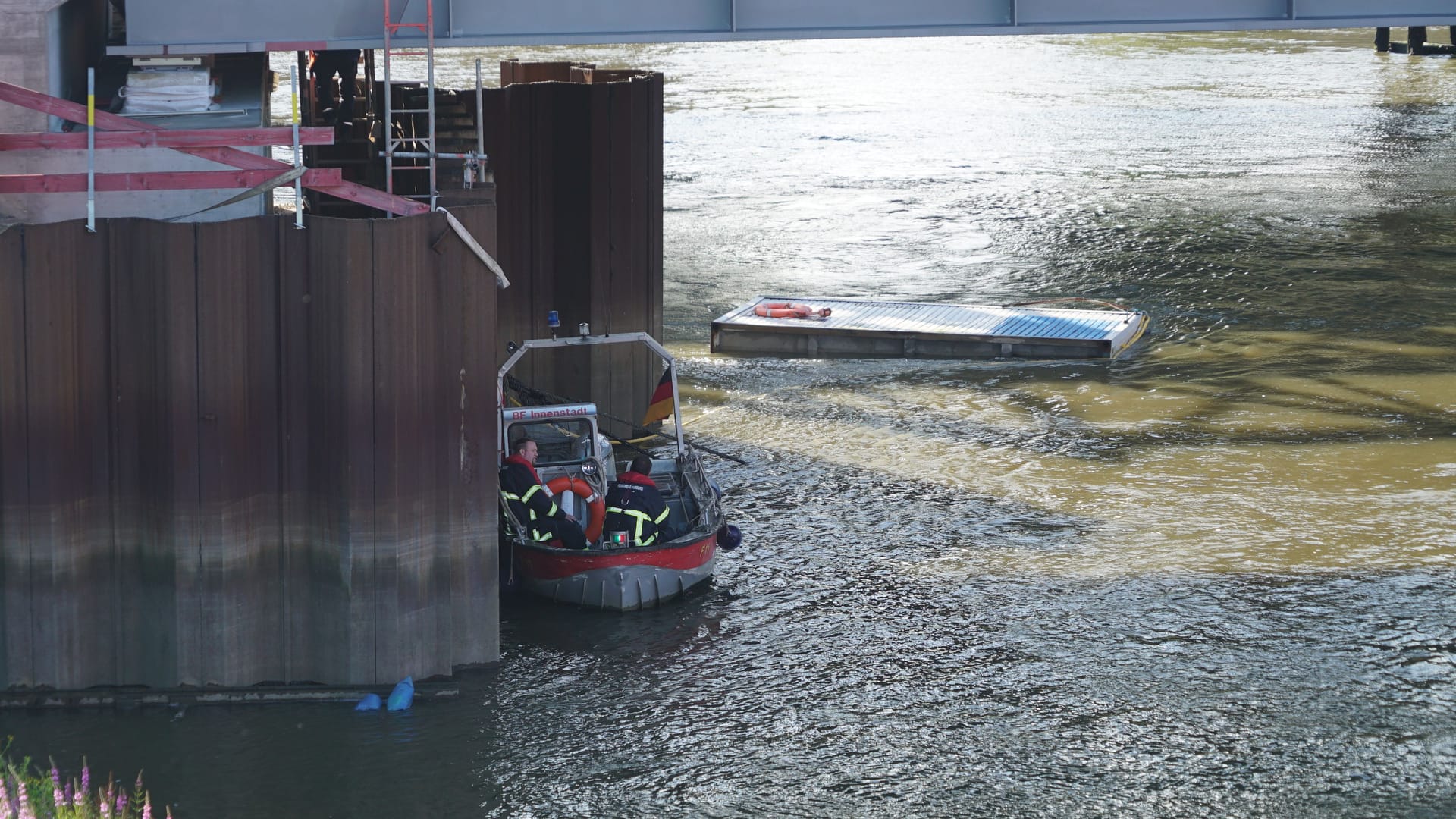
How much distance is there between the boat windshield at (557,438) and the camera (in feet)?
57.8

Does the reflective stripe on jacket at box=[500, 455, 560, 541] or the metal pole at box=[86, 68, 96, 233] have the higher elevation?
the metal pole at box=[86, 68, 96, 233]

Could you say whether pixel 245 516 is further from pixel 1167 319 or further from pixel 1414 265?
pixel 1414 265

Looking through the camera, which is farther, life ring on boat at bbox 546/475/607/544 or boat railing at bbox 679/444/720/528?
boat railing at bbox 679/444/720/528

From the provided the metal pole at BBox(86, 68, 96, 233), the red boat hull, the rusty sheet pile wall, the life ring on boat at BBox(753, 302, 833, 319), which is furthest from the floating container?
the metal pole at BBox(86, 68, 96, 233)

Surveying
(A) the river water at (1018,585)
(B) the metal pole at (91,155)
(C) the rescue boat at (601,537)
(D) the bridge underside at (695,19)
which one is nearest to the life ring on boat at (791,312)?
(A) the river water at (1018,585)

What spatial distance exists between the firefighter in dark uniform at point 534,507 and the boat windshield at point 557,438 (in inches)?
60.9

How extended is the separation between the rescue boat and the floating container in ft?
28.5

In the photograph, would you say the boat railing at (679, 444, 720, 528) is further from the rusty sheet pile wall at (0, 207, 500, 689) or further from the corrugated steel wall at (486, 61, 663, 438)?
the corrugated steel wall at (486, 61, 663, 438)

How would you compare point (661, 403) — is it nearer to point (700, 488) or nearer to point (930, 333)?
point (700, 488)

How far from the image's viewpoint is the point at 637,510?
15555 millimetres

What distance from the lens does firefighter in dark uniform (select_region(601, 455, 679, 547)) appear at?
15.6m

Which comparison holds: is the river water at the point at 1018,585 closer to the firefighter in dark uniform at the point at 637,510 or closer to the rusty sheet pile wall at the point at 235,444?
the rusty sheet pile wall at the point at 235,444

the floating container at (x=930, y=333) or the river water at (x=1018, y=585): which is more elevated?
the floating container at (x=930, y=333)

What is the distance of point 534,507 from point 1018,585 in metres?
4.70
